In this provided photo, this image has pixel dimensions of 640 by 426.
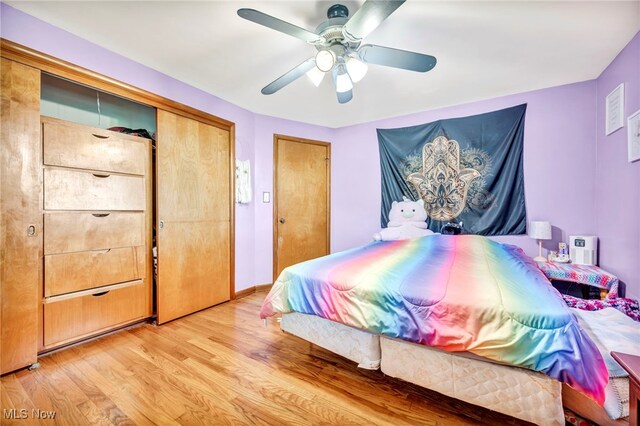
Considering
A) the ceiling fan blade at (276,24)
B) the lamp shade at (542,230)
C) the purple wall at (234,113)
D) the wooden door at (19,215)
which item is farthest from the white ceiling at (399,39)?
the lamp shade at (542,230)

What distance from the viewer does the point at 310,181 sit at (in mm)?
3889

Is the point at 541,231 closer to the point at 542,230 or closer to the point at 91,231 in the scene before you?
the point at 542,230

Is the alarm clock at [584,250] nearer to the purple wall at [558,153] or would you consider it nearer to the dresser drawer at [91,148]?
the purple wall at [558,153]

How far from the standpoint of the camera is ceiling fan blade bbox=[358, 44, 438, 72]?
1557 millimetres

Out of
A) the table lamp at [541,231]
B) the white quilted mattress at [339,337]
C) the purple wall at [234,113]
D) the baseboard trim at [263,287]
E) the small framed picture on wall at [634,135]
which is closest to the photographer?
the white quilted mattress at [339,337]

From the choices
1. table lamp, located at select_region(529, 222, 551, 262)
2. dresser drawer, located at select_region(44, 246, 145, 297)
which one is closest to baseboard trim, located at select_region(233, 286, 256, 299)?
dresser drawer, located at select_region(44, 246, 145, 297)

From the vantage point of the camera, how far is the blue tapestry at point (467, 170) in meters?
2.80

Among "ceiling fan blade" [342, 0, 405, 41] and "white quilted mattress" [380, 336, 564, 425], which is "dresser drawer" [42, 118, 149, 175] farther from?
"white quilted mattress" [380, 336, 564, 425]

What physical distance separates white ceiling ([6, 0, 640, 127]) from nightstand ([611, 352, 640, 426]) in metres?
1.88

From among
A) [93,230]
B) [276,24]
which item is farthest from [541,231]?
[93,230]

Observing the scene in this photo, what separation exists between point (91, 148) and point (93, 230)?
2.11 ft

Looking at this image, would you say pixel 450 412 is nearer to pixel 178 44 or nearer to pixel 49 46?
pixel 178 44

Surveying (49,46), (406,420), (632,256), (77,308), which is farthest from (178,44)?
(632,256)

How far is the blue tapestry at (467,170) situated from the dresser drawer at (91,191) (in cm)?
292
